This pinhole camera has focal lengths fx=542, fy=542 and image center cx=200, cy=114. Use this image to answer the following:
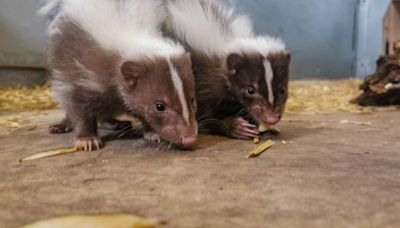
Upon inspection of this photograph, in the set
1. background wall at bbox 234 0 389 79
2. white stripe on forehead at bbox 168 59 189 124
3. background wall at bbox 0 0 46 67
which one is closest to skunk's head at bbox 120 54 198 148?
white stripe on forehead at bbox 168 59 189 124

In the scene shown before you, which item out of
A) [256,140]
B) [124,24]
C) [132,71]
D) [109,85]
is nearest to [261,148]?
[256,140]

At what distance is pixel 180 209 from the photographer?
71.3 inches

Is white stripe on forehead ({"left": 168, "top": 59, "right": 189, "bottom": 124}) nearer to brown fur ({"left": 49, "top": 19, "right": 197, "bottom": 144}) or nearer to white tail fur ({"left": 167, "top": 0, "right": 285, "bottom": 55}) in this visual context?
brown fur ({"left": 49, "top": 19, "right": 197, "bottom": 144})

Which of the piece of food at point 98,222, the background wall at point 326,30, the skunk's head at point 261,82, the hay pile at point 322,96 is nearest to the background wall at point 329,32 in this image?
the background wall at point 326,30

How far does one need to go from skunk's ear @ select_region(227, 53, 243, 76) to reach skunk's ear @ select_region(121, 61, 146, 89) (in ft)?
2.21

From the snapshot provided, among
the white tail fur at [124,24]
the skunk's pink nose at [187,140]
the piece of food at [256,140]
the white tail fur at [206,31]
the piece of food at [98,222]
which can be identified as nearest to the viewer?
the piece of food at [98,222]

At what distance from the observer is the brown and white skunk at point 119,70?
2.89m

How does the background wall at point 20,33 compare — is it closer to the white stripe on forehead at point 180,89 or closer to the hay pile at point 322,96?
the hay pile at point 322,96

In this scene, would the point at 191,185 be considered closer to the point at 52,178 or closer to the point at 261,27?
the point at 52,178

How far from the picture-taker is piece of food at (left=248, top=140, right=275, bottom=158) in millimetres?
2773

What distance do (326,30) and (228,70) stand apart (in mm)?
5339

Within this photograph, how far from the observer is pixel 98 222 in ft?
5.46

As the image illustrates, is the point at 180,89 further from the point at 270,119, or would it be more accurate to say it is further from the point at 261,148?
the point at 270,119

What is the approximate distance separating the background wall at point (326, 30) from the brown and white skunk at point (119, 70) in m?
Answer: 4.17
